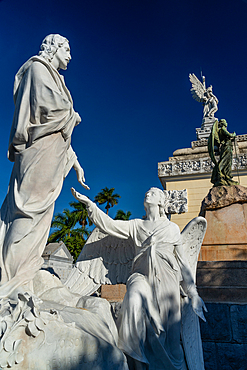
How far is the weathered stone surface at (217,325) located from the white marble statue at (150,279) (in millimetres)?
880

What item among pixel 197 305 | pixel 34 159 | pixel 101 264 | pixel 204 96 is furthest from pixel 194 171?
pixel 34 159

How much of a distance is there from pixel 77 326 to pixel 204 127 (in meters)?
14.6

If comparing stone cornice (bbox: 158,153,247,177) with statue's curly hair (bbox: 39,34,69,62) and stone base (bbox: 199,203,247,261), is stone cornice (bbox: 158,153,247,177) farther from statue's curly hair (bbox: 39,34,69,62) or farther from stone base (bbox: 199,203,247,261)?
statue's curly hair (bbox: 39,34,69,62)

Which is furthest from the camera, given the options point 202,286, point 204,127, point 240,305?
point 204,127

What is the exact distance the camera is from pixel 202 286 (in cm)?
395

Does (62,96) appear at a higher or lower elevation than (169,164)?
lower

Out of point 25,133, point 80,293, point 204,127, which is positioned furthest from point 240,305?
point 204,127

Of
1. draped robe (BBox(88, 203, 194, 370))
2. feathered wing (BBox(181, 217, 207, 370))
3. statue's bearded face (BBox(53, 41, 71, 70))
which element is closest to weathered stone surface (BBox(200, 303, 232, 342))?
feathered wing (BBox(181, 217, 207, 370))

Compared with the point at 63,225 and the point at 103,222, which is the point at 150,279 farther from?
the point at 63,225

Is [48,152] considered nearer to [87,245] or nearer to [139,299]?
[87,245]

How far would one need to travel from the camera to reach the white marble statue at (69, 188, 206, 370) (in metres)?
2.56

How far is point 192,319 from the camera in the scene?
297 cm

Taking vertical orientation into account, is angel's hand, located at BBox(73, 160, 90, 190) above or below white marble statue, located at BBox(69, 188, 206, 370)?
above

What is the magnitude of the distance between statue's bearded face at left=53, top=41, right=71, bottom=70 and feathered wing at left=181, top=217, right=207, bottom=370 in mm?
2263
